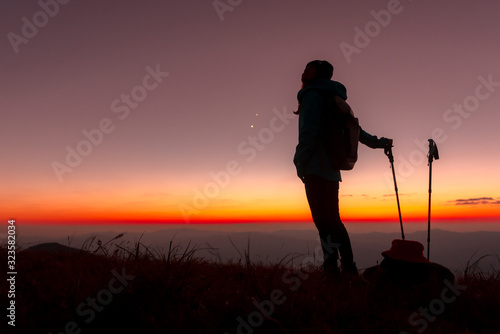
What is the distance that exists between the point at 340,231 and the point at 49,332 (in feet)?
11.3

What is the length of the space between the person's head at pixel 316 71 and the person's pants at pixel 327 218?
146 cm

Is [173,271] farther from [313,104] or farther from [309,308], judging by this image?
[313,104]

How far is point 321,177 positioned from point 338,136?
0.62m

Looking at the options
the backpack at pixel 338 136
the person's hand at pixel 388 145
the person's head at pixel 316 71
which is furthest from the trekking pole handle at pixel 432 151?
the person's head at pixel 316 71

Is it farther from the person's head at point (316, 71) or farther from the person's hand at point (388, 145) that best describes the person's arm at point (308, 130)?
the person's hand at point (388, 145)

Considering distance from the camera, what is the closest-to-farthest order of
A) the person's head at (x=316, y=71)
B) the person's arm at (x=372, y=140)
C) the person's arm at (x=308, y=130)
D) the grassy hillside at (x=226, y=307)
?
the grassy hillside at (x=226, y=307)
the person's arm at (x=308, y=130)
the person's head at (x=316, y=71)
the person's arm at (x=372, y=140)

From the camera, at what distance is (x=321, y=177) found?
4520 millimetres

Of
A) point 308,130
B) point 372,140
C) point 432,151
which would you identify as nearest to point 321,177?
point 308,130

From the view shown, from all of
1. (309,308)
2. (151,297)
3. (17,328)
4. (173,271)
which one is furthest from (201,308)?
(17,328)

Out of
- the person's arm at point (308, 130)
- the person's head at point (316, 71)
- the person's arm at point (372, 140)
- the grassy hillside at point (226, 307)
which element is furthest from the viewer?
the person's arm at point (372, 140)

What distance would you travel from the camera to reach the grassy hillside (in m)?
2.62

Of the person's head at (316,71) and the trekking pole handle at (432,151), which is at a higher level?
A: the person's head at (316,71)

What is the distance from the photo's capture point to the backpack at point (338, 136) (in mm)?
4566

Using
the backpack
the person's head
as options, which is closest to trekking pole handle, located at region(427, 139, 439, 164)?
the backpack
